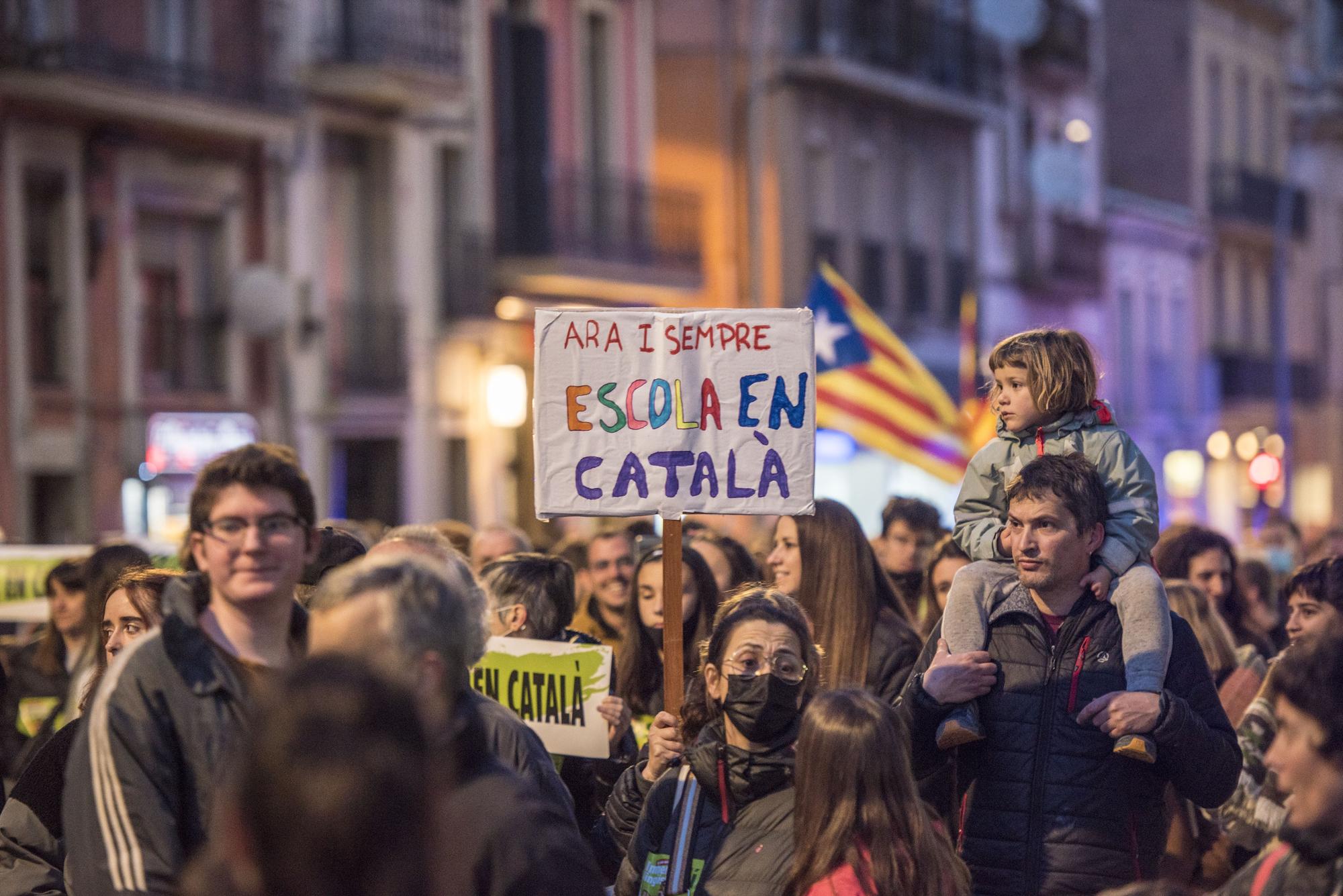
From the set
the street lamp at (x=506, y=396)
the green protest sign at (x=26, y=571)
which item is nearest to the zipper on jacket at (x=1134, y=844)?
the green protest sign at (x=26, y=571)

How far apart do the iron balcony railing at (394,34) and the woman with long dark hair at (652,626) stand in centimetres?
1690

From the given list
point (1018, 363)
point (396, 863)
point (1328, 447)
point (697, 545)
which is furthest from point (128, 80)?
point (1328, 447)

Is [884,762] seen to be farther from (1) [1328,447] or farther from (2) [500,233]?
(1) [1328,447]

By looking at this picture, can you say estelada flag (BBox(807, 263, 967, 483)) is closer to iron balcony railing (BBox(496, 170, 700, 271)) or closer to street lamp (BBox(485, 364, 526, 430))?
street lamp (BBox(485, 364, 526, 430))

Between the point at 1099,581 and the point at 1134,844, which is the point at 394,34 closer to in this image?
the point at 1099,581

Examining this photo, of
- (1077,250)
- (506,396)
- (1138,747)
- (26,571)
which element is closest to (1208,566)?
(1138,747)

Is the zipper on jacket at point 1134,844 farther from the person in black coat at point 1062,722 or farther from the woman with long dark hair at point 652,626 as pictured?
the woman with long dark hair at point 652,626

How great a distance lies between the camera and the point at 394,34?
24281 mm

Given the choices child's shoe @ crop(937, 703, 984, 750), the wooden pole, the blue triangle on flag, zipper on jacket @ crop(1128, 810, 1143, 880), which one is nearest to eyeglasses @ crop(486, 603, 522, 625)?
the wooden pole

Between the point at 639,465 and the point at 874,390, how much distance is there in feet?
31.1

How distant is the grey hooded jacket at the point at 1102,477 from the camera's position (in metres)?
5.35

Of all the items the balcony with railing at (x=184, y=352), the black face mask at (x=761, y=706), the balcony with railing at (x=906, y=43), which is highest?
the balcony with railing at (x=906, y=43)

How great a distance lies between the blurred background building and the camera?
20609 mm

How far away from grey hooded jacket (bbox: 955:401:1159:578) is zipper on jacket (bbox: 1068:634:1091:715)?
0.66 ft
